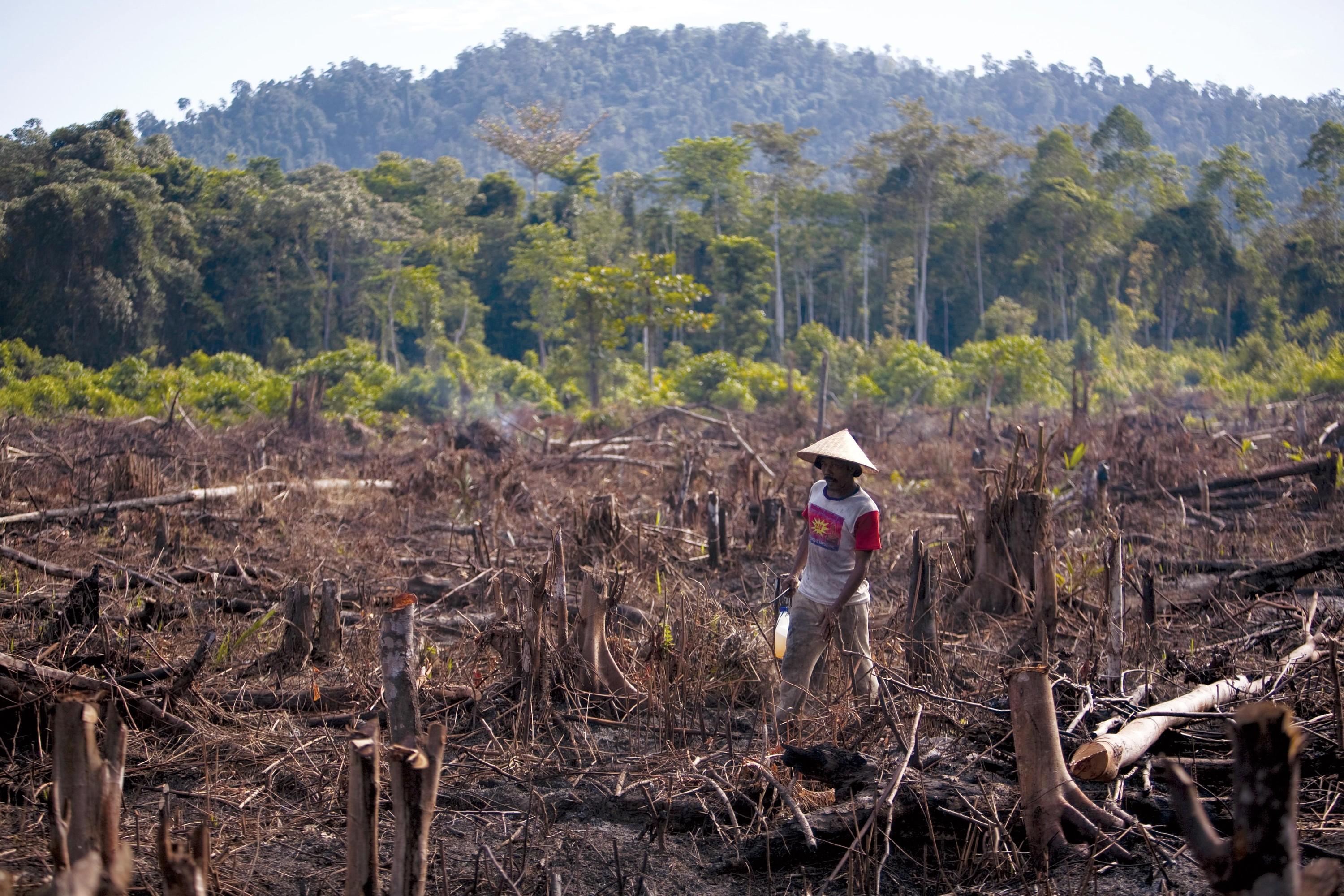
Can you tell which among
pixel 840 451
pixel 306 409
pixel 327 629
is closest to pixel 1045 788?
pixel 840 451

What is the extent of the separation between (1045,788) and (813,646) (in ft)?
4.63

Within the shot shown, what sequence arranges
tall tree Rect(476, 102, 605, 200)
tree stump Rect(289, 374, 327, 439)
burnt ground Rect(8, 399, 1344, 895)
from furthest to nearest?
tall tree Rect(476, 102, 605, 200), tree stump Rect(289, 374, 327, 439), burnt ground Rect(8, 399, 1344, 895)

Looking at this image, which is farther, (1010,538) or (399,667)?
(1010,538)

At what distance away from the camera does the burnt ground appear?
121 inches

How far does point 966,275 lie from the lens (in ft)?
142

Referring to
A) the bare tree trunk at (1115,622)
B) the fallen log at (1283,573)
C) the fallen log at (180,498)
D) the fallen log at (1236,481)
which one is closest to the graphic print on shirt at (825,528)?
the bare tree trunk at (1115,622)

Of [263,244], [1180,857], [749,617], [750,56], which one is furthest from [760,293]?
[750,56]

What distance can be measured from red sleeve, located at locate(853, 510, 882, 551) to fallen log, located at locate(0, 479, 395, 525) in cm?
588

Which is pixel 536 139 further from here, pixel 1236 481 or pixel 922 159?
pixel 1236 481

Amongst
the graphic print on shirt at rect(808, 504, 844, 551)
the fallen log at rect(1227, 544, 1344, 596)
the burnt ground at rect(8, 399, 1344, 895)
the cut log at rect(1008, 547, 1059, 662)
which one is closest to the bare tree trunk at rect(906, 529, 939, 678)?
the burnt ground at rect(8, 399, 1344, 895)

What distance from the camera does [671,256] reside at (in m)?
20.4

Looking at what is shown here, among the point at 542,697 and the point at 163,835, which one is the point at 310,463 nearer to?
the point at 542,697

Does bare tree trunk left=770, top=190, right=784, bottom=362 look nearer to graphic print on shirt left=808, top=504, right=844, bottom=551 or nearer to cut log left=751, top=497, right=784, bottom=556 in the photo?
cut log left=751, top=497, right=784, bottom=556

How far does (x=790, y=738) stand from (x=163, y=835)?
93.9 inches
